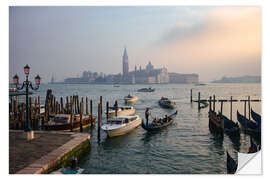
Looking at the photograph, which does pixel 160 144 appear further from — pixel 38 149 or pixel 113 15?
pixel 113 15

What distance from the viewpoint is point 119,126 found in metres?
10.3

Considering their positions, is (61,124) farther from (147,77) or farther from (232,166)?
(147,77)

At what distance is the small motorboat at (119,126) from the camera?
9906mm

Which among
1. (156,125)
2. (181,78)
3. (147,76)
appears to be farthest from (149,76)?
(156,125)

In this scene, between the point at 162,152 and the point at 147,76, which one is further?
the point at 147,76

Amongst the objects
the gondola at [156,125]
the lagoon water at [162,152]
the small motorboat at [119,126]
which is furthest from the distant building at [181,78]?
Answer: the small motorboat at [119,126]

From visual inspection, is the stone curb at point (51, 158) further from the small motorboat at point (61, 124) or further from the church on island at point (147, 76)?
the church on island at point (147, 76)

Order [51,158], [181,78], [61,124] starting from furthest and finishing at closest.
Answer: [181,78] < [61,124] < [51,158]

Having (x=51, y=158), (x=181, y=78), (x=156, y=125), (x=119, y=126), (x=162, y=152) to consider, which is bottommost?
(x=162, y=152)
